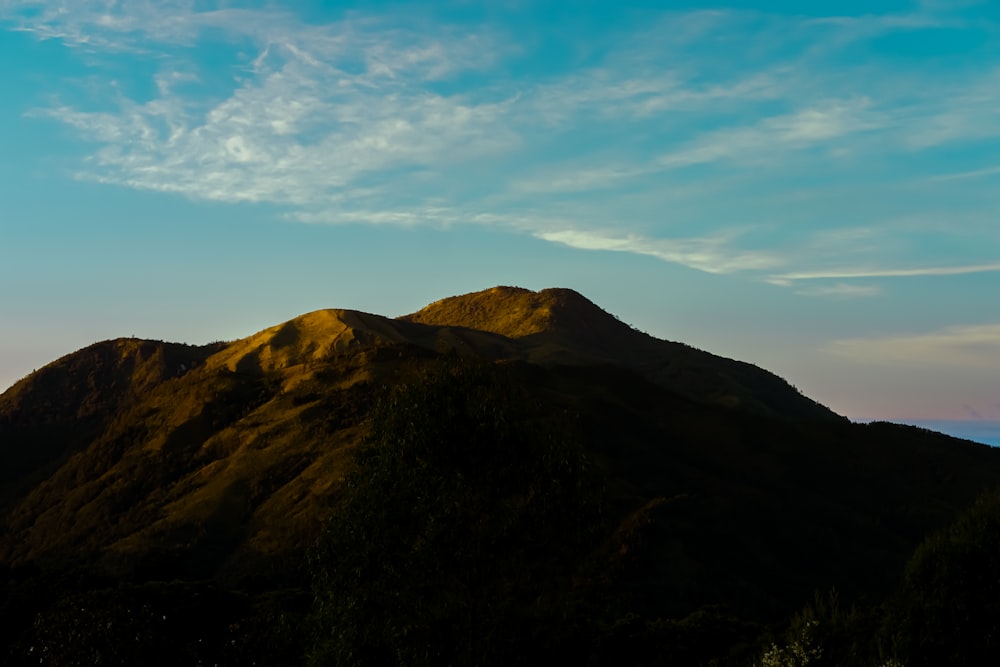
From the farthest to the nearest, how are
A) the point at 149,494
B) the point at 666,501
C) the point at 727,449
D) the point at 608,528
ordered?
1. the point at 727,449
2. the point at 149,494
3. the point at 666,501
4. the point at 608,528

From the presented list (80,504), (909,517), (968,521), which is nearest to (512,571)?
(968,521)

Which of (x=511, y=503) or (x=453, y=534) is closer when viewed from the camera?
(x=453, y=534)

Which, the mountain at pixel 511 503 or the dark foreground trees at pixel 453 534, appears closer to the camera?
the dark foreground trees at pixel 453 534

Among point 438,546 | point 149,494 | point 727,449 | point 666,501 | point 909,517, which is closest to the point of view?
point 438,546

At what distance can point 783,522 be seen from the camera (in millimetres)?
137875

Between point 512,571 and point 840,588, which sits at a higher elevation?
point 512,571

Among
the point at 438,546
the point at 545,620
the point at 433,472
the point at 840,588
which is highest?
the point at 433,472

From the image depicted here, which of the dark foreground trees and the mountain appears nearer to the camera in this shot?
the dark foreground trees

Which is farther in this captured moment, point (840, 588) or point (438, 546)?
point (840, 588)

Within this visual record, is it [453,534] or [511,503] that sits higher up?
[511,503]

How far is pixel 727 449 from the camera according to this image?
607ft

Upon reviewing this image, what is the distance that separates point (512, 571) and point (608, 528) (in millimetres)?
5111

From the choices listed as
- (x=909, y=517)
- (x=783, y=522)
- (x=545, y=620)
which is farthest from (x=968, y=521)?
(x=909, y=517)

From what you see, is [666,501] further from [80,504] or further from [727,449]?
[80,504]
